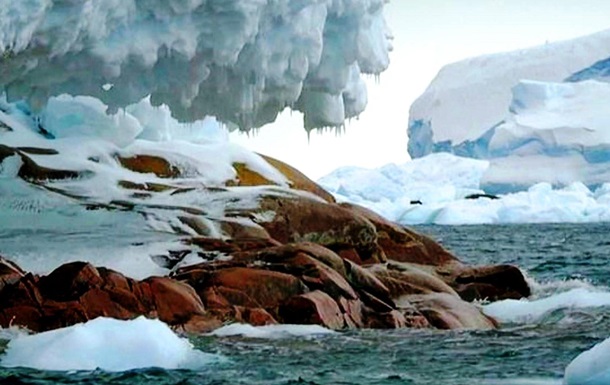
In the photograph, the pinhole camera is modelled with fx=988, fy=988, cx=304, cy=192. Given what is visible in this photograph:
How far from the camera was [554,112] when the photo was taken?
77.3m

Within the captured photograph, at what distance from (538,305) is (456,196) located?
199ft

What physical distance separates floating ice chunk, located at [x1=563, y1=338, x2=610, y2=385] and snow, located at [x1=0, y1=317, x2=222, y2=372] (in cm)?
389

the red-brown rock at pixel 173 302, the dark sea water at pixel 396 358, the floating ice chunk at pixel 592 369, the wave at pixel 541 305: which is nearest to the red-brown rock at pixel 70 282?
the red-brown rock at pixel 173 302

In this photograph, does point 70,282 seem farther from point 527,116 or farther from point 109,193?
point 527,116

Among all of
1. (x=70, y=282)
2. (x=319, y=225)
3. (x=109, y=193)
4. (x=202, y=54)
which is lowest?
(x=70, y=282)

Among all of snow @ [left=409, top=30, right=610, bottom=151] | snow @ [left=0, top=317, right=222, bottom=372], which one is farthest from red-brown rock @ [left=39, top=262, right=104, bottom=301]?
snow @ [left=409, top=30, right=610, bottom=151]

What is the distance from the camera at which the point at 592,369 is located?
823cm

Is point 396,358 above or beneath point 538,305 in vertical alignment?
above

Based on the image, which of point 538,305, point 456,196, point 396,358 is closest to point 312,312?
point 396,358

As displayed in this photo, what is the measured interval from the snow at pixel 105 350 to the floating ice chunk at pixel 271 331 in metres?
2.17

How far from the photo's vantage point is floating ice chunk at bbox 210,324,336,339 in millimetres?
12828

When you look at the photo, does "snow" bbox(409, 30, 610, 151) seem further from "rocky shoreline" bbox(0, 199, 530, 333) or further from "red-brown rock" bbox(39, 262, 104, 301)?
"red-brown rock" bbox(39, 262, 104, 301)

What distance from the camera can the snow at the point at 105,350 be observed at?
10125mm

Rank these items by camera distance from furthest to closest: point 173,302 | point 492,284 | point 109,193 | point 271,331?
point 109,193
point 492,284
point 173,302
point 271,331
